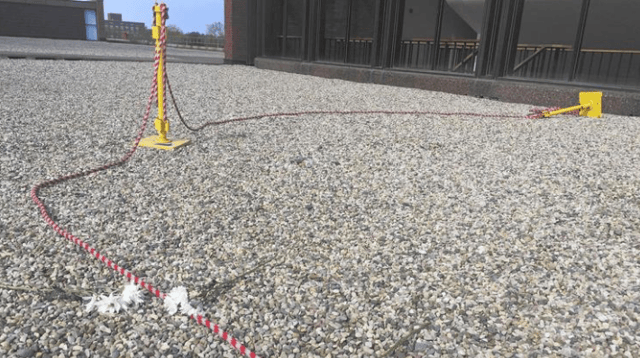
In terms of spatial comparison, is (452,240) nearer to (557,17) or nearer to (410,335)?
(410,335)

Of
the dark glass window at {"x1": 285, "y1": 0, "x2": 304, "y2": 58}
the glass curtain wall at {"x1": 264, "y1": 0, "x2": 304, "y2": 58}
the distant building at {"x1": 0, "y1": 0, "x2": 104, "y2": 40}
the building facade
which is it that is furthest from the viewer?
the distant building at {"x1": 0, "y1": 0, "x2": 104, "y2": 40}

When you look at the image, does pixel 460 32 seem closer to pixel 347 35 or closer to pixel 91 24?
pixel 347 35

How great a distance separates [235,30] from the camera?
18344 mm

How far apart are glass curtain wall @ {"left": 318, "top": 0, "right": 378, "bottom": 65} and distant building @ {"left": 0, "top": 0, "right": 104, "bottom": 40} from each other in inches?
1454

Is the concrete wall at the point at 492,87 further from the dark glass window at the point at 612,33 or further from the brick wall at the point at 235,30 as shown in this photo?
the dark glass window at the point at 612,33

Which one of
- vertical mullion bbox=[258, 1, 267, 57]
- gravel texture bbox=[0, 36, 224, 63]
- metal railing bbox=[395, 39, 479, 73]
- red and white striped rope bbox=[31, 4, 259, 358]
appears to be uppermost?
vertical mullion bbox=[258, 1, 267, 57]

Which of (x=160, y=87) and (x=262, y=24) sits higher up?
(x=262, y=24)

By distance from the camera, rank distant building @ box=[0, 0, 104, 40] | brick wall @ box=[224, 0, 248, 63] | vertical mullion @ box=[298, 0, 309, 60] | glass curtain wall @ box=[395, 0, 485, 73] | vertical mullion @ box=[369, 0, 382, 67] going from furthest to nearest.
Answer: distant building @ box=[0, 0, 104, 40] → brick wall @ box=[224, 0, 248, 63] → vertical mullion @ box=[298, 0, 309, 60] → glass curtain wall @ box=[395, 0, 485, 73] → vertical mullion @ box=[369, 0, 382, 67]

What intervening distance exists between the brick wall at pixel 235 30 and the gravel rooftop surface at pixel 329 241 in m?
12.6

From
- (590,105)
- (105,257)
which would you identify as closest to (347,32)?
(590,105)

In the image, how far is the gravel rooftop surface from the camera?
7.52ft

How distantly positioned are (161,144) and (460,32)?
1782 cm

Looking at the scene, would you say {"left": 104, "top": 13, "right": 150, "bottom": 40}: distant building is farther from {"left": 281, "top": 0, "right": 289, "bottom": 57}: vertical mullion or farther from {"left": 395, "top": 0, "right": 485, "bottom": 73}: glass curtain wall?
{"left": 395, "top": 0, "right": 485, "bottom": 73}: glass curtain wall

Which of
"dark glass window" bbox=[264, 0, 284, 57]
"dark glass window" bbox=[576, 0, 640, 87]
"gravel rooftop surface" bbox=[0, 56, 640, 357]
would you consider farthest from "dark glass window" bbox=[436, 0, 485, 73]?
"gravel rooftop surface" bbox=[0, 56, 640, 357]
